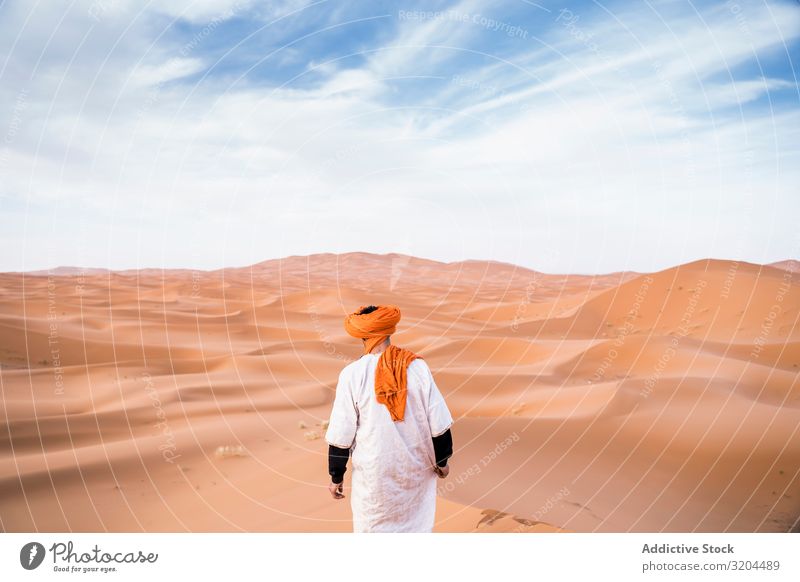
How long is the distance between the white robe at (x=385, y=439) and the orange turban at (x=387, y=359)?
6 cm

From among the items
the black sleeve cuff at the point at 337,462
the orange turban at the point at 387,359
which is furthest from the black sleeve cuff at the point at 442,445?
the black sleeve cuff at the point at 337,462

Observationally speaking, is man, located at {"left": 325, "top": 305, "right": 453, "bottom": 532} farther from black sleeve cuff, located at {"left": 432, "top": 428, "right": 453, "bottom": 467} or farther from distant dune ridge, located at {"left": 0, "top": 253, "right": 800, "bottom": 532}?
distant dune ridge, located at {"left": 0, "top": 253, "right": 800, "bottom": 532}

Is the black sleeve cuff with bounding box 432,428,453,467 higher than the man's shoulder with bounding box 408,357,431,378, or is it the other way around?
the man's shoulder with bounding box 408,357,431,378

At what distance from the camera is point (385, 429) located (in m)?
4.07

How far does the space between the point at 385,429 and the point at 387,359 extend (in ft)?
1.55

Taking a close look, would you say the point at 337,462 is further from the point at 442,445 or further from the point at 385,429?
the point at 442,445

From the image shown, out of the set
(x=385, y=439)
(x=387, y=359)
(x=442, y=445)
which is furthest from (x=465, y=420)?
(x=387, y=359)

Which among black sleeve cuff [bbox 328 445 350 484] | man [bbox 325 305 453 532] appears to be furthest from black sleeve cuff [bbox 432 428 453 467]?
black sleeve cuff [bbox 328 445 350 484]

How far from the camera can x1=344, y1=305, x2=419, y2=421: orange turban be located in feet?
13.1

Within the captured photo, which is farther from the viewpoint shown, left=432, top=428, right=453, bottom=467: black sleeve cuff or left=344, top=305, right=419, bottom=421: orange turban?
left=432, top=428, right=453, bottom=467: black sleeve cuff

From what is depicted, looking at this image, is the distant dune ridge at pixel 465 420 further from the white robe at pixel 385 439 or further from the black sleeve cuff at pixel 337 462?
the black sleeve cuff at pixel 337 462

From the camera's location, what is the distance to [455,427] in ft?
28.1
